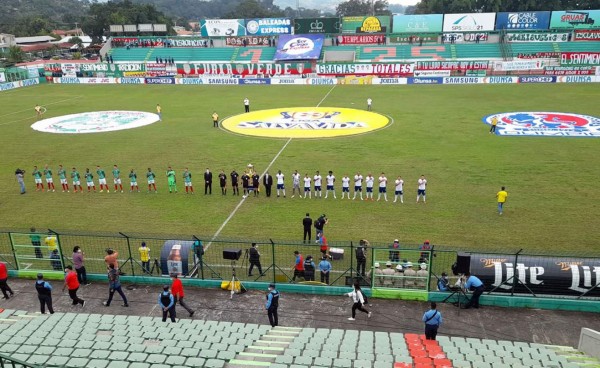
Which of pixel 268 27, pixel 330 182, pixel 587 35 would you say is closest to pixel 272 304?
pixel 330 182

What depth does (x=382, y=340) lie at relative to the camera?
10430 mm

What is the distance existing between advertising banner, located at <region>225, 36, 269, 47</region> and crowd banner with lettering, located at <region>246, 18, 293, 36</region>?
3.04 ft

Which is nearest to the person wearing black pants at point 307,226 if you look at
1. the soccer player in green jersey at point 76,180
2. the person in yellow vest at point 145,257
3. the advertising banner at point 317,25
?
the person in yellow vest at point 145,257

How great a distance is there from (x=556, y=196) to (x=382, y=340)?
14714 mm

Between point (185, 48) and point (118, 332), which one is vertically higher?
point (185, 48)

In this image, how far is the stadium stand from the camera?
891 cm

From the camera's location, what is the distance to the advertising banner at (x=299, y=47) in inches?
2832

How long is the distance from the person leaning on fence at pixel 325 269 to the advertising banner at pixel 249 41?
7043 centimetres

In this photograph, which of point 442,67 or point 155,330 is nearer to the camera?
point 155,330

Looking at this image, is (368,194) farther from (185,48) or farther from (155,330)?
(185,48)

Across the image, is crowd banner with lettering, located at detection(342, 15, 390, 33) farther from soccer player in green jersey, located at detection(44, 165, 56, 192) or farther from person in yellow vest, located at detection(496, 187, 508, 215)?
person in yellow vest, located at detection(496, 187, 508, 215)

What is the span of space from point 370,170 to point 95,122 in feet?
89.3

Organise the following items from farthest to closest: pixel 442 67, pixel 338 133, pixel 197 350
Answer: pixel 442 67 < pixel 338 133 < pixel 197 350

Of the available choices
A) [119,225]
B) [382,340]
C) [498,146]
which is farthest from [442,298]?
[498,146]
